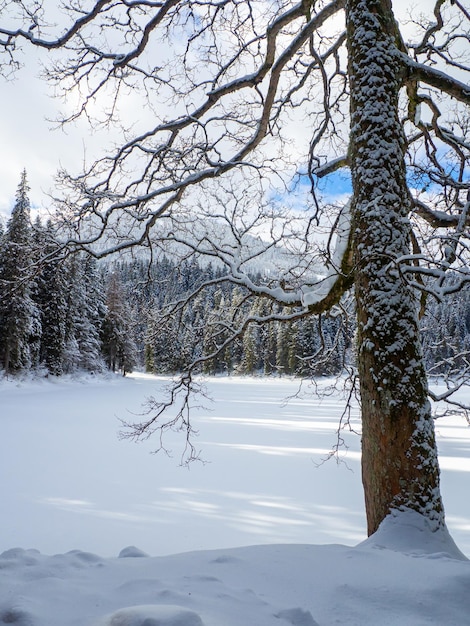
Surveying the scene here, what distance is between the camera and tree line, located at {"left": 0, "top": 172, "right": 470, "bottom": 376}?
4.23 meters

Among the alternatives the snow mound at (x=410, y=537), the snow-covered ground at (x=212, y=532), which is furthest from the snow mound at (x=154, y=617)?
the snow mound at (x=410, y=537)

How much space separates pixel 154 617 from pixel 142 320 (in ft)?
12.4

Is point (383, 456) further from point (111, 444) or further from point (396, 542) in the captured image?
point (111, 444)

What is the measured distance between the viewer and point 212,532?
5820 mm

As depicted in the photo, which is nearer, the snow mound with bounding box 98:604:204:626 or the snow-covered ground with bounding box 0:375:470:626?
the snow mound with bounding box 98:604:204:626

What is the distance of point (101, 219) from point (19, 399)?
716 inches

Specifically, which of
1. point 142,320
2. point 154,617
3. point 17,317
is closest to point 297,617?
point 154,617

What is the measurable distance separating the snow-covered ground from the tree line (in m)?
1.34

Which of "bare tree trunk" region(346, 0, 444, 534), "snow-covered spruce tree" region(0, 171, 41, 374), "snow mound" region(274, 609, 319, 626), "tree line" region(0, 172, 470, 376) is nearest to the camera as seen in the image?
"snow mound" region(274, 609, 319, 626)

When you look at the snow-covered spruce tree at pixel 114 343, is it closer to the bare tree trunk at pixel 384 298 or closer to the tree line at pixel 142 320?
the tree line at pixel 142 320

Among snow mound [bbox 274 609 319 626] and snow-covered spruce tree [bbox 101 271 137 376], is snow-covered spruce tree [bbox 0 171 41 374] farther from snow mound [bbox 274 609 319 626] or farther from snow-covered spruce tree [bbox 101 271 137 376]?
snow mound [bbox 274 609 319 626]

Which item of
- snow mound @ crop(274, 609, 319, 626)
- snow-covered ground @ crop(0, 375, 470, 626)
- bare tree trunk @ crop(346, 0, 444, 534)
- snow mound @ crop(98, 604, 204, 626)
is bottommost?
snow-covered ground @ crop(0, 375, 470, 626)

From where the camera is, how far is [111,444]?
36.0 ft

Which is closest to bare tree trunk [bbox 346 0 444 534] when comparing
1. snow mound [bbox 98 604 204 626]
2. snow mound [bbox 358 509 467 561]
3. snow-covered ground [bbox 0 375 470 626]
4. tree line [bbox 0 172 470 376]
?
snow mound [bbox 358 509 467 561]
